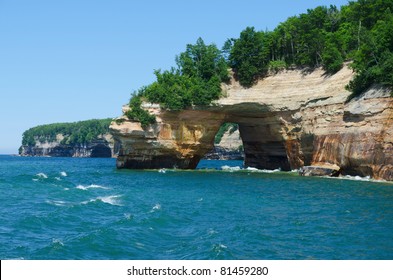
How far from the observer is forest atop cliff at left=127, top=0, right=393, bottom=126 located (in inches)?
2351

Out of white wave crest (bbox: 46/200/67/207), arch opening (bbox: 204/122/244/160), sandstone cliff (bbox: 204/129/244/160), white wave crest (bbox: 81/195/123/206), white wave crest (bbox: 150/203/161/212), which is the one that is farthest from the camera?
arch opening (bbox: 204/122/244/160)

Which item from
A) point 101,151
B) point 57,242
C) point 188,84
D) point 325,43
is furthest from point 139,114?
point 101,151

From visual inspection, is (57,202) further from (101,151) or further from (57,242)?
(101,151)

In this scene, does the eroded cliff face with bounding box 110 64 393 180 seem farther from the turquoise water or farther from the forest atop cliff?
the turquoise water

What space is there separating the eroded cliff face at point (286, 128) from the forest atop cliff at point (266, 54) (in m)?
1.58

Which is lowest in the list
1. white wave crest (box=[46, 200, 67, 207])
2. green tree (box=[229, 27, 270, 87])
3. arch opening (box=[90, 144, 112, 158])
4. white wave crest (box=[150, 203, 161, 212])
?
white wave crest (box=[150, 203, 161, 212])

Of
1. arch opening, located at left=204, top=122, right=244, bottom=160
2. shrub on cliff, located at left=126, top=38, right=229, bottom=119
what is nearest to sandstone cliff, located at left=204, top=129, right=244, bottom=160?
arch opening, located at left=204, top=122, right=244, bottom=160

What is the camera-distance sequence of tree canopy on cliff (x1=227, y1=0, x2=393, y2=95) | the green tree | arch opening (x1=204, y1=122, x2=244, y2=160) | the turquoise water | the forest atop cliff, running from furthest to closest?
arch opening (x1=204, y1=122, x2=244, y2=160), the green tree, the forest atop cliff, tree canopy on cliff (x1=227, y1=0, x2=393, y2=95), the turquoise water

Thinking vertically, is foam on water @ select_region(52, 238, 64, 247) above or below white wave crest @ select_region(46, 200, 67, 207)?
below

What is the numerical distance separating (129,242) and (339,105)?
36.5 m

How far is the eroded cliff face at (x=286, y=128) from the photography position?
46.4 m

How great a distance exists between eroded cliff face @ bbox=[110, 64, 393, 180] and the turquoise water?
722cm

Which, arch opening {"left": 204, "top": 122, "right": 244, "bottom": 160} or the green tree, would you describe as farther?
arch opening {"left": 204, "top": 122, "right": 244, "bottom": 160}

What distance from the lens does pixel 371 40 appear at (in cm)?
4894
